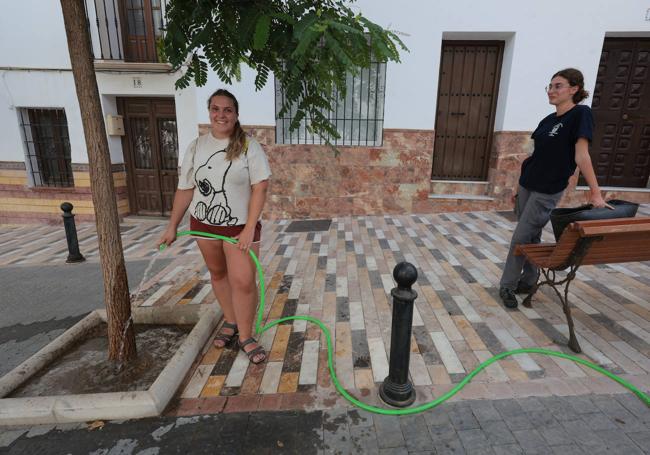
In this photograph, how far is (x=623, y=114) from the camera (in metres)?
7.18

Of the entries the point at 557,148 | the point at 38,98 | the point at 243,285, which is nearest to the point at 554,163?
the point at 557,148

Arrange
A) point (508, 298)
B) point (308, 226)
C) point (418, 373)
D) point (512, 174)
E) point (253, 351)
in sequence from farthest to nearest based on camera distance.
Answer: point (512, 174) < point (308, 226) < point (508, 298) < point (253, 351) < point (418, 373)

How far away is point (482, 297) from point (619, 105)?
6.56 m

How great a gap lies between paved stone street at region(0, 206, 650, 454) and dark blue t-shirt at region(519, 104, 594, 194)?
131 centimetres

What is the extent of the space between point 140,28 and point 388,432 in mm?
9301

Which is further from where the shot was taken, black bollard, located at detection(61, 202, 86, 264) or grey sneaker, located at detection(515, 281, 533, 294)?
black bollard, located at detection(61, 202, 86, 264)

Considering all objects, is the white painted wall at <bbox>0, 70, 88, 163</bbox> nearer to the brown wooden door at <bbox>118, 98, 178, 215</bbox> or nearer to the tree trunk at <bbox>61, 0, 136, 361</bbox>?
the brown wooden door at <bbox>118, 98, 178, 215</bbox>

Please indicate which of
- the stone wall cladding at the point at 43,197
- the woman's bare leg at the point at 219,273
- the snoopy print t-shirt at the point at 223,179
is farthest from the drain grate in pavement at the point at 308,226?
the stone wall cladding at the point at 43,197

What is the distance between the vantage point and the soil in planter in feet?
8.06

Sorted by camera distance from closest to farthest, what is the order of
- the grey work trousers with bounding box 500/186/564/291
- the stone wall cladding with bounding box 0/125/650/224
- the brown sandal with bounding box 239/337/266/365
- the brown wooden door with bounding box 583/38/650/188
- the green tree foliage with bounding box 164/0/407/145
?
the green tree foliage with bounding box 164/0/407/145, the brown sandal with bounding box 239/337/266/365, the grey work trousers with bounding box 500/186/564/291, the brown wooden door with bounding box 583/38/650/188, the stone wall cladding with bounding box 0/125/650/224

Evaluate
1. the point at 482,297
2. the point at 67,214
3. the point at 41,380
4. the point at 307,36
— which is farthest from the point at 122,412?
the point at 67,214

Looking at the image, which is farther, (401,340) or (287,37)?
(401,340)

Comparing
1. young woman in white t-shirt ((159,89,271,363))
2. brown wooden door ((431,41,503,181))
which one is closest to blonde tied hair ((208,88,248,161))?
young woman in white t-shirt ((159,89,271,363))

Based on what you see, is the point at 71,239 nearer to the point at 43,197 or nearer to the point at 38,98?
the point at 43,197
